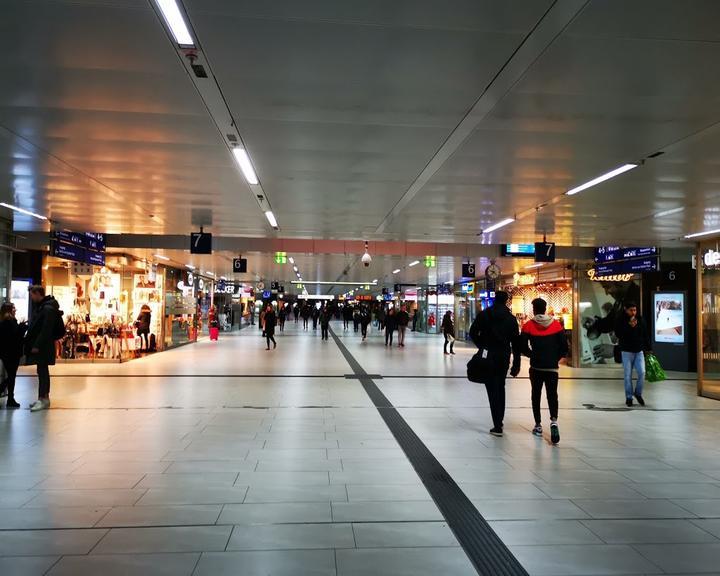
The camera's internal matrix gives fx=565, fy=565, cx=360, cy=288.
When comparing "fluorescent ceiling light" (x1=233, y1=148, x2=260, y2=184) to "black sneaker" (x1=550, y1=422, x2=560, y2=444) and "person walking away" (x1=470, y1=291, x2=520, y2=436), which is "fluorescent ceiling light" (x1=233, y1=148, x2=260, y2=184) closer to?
"person walking away" (x1=470, y1=291, x2=520, y2=436)

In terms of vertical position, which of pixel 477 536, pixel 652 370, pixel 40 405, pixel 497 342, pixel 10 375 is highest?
pixel 497 342

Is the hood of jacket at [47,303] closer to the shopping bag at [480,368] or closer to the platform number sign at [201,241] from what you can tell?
the platform number sign at [201,241]

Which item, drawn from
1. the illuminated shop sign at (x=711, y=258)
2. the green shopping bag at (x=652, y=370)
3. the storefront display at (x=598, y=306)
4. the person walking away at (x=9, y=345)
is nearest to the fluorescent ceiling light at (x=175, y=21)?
the person walking away at (x=9, y=345)

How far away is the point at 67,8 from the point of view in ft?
11.4

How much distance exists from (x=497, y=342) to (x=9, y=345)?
6.92 meters

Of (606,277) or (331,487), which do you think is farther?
(606,277)

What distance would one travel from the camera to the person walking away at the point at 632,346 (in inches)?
354

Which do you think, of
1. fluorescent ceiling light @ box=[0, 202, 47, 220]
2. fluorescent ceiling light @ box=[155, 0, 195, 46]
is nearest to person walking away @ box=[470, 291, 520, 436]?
fluorescent ceiling light @ box=[155, 0, 195, 46]

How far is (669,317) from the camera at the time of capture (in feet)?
50.1

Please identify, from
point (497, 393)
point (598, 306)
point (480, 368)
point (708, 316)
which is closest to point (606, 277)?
point (598, 306)

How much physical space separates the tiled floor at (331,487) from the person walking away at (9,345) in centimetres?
51

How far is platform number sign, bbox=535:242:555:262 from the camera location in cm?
1306

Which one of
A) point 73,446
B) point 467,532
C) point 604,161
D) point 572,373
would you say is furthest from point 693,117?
point 572,373

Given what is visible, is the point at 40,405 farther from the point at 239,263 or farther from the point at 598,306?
the point at 598,306
